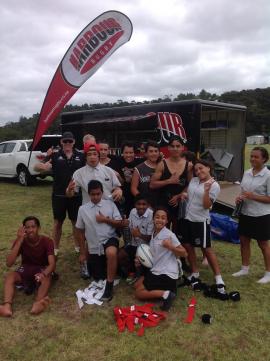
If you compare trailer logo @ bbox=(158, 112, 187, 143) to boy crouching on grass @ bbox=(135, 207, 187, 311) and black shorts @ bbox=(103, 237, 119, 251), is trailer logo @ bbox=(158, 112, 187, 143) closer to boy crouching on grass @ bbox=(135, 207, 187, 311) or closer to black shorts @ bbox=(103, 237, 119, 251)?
black shorts @ bbox=(103, 237, 119, 251)

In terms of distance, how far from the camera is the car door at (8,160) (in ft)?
42.4

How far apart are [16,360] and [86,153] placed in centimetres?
229

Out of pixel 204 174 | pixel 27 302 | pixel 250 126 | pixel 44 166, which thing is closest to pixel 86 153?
pixel 44 166

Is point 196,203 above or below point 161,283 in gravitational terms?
A: above

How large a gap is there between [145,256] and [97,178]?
1.10m

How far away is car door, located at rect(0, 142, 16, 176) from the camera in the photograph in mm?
12930

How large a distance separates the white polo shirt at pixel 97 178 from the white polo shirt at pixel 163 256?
2.87 ft

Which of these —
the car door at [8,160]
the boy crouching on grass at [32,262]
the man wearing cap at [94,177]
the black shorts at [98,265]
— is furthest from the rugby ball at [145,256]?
the car door at [8,160]

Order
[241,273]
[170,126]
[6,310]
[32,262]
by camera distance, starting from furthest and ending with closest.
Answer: [170,126]
[241,273]
[32,262]
[6,310]

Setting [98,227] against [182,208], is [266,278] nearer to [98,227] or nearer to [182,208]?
[182,208]

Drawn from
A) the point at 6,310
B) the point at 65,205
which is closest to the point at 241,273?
the point at 65,205

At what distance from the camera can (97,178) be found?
168 inches

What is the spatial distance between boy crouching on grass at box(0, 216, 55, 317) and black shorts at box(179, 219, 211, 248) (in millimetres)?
1524

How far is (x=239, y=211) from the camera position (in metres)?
4.25
